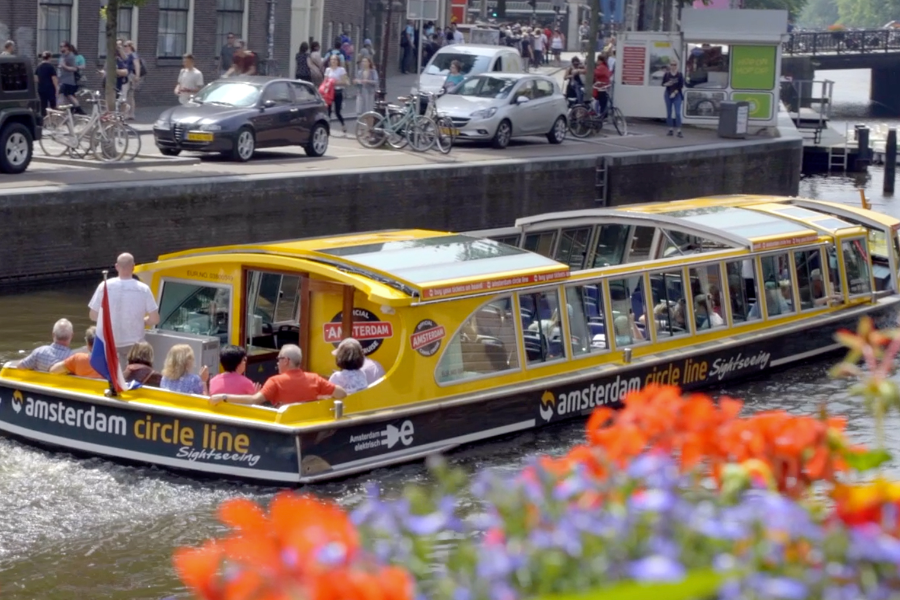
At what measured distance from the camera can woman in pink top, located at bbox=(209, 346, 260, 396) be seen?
34.3ft

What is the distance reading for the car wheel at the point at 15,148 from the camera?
19.5 metres

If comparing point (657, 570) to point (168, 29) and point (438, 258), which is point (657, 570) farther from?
point (168, 29)

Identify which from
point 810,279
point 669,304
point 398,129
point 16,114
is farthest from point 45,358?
point 398,129

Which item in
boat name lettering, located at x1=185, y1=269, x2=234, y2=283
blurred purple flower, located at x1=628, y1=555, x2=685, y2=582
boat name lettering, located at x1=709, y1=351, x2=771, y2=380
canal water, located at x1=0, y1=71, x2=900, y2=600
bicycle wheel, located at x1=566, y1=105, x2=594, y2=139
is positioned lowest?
canal water, located at x1=0, y1=71, x2=900, y2=600

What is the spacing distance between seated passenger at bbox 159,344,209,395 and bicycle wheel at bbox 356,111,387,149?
16.3m

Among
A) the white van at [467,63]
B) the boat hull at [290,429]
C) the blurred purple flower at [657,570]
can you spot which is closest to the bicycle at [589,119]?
the white van at [467,63]

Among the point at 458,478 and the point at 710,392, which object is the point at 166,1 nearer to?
the point at 710,392

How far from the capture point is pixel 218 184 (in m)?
20.5

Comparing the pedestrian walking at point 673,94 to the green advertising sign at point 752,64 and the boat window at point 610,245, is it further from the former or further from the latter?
the boat window at point 610,245

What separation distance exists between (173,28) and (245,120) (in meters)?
11.5

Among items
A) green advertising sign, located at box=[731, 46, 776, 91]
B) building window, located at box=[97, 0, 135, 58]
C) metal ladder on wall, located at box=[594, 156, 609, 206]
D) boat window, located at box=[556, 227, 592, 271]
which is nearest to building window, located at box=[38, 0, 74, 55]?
building window, located at box=[97, 0, 135, 58]

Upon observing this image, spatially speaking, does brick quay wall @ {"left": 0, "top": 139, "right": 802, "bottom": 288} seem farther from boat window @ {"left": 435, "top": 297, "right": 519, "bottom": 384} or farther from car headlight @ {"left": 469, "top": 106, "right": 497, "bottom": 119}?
boat window @ {"left": 435, "top": 297, "right": 519, "bottom": 384}

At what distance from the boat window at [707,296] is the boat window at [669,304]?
0.16 meters

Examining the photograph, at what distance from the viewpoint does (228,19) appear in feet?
118
